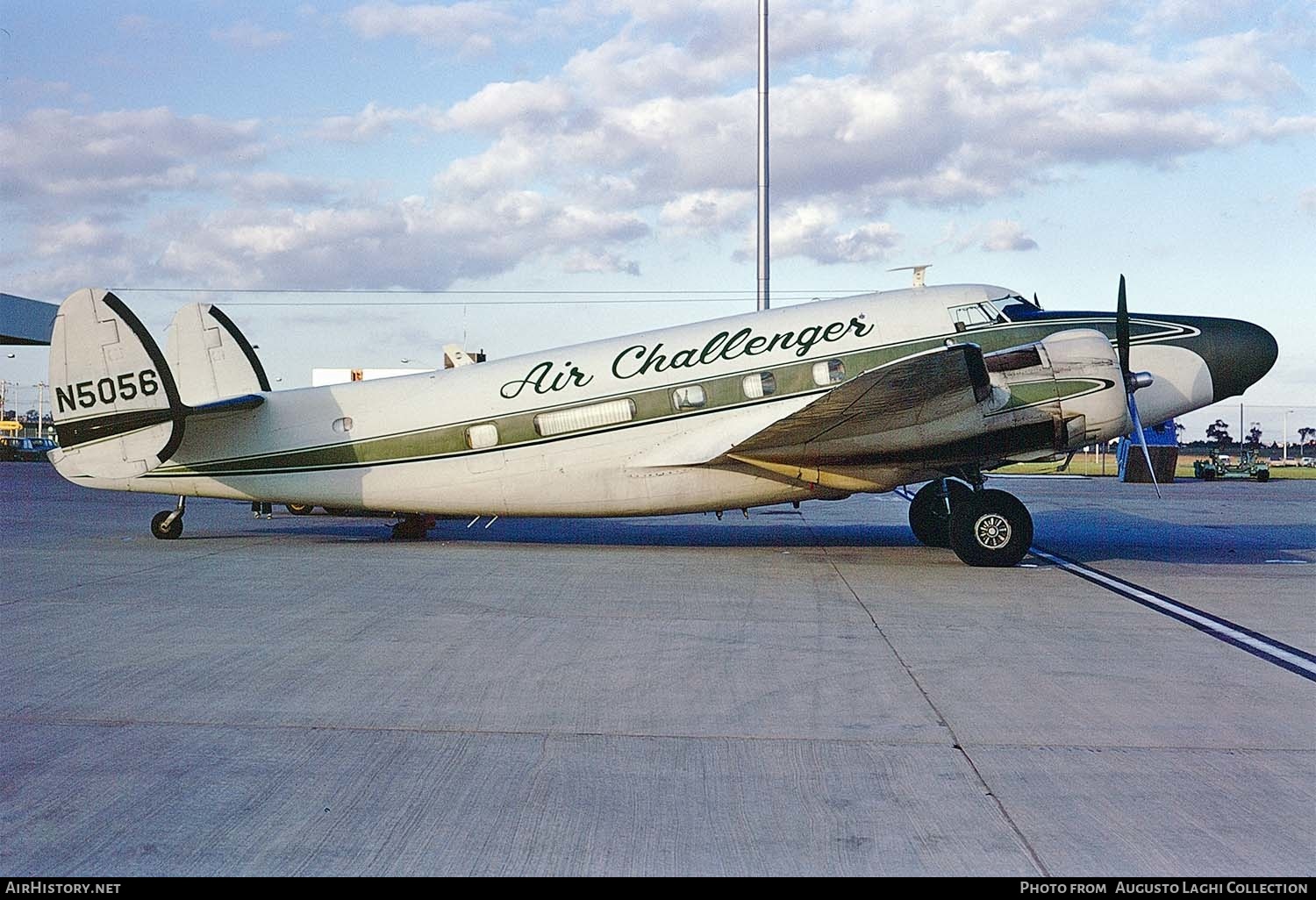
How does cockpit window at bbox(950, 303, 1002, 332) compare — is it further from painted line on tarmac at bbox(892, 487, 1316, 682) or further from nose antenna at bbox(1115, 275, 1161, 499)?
painted line on tarmac at bbox(892, 487, 1316, 682)

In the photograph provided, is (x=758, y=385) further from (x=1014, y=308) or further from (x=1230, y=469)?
(x=1230, y=469)

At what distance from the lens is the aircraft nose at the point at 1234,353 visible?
15766mm

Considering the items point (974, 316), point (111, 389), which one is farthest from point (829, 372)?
point (111, 389)

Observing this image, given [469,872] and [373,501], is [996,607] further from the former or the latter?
[373,501]

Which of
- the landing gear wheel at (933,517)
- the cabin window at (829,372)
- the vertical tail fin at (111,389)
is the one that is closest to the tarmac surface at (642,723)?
the vertical tail fin at (111,389)

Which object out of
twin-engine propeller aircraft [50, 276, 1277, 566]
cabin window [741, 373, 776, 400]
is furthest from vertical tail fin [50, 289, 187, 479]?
cabin window [741, 373, 776, 400]

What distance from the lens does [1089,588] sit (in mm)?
12836

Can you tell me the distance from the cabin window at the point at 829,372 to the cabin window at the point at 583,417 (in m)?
2.63

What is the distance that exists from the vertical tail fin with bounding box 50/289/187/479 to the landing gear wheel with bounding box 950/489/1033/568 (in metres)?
11.3

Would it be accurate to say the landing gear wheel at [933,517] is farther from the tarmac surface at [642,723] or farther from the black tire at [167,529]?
the black tire at [167,529]

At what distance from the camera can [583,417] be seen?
15.9 meters

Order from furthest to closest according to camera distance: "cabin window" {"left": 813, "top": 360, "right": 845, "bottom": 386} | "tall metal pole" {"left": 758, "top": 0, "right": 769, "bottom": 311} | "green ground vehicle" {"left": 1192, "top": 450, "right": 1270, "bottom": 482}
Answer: "green ground vehicle" {"left": 1192, "top": 450, "right": 1270, "bottom": 482}
"tall metal pole" {"left": 758, "top": 0, "right": 769, "bottom": 311}
"cabin window" {"left": 813, "top": 360, "right": 845, "bottom": 386}

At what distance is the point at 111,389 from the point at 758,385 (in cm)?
943

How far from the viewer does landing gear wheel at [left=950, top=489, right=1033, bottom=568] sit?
576 inches
